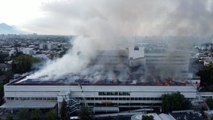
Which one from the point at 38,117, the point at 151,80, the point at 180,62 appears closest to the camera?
the point at 38,117

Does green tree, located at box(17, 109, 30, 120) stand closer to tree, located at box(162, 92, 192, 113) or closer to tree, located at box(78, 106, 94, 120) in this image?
tree, located at box(78, 106, 94, 120)

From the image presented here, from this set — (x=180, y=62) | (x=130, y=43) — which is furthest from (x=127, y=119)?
(x=130, y=43)

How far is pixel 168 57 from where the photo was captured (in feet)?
86.4

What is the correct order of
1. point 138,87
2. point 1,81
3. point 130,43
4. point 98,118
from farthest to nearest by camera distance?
point 130,43 → point 1,81 → point 138,87 → point 98,118

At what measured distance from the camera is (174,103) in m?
18.6

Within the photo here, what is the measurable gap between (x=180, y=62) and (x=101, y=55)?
24.4 ft

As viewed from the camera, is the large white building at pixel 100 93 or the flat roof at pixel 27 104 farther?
the large white building at pixel 100 93

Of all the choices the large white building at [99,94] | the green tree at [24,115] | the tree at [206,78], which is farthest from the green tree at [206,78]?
the green tree at [24,115]

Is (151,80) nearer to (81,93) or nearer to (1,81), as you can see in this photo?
(81,93)

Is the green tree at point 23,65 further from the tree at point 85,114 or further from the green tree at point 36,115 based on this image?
the tree at point 85,114

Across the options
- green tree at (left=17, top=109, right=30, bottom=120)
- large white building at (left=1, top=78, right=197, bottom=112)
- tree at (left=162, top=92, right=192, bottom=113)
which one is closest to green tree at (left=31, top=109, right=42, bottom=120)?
green tree at (left=17, top=109, right=30, bottom=120)

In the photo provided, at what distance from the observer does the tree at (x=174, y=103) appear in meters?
18.5

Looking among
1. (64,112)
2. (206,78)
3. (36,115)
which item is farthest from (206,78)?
(36,115)

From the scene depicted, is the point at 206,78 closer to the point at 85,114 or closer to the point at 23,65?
the point at 85,114
